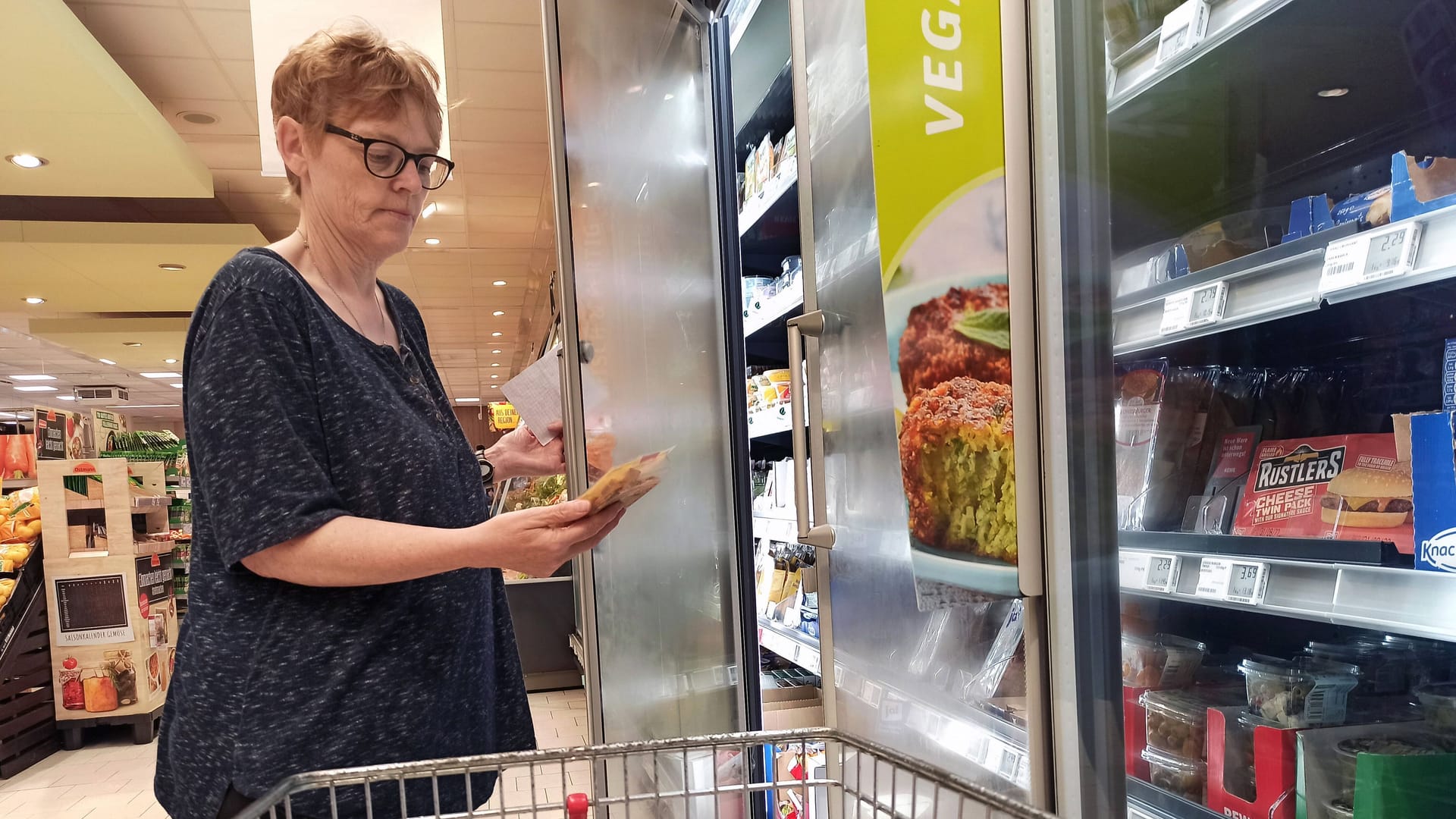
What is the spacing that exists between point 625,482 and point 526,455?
0.75 metres

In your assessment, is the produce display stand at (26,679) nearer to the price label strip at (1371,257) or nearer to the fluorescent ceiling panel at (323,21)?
the fluorescent ceiling panel at (323,21)

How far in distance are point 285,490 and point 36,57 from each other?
4348 millimetres

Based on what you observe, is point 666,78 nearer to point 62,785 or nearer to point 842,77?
point 842,77

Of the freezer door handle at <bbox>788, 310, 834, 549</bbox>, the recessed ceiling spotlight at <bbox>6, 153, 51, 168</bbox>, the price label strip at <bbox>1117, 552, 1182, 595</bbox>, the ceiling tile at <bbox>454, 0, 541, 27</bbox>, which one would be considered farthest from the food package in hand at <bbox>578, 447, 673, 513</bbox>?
the recessed ceiling spotlight at <bbox>6, 153, 51, 168</bbox>

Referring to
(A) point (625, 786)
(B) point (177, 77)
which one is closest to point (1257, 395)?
(A) point (625, 786)

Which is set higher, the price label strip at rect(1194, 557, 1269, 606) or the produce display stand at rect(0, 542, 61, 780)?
the price label strip at rect(1194, 557, 1269, 606)

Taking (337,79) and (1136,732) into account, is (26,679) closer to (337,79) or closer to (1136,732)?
(337,79)

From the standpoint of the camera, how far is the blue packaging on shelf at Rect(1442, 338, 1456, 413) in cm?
100

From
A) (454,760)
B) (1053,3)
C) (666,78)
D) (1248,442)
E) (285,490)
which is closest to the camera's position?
(454,760)

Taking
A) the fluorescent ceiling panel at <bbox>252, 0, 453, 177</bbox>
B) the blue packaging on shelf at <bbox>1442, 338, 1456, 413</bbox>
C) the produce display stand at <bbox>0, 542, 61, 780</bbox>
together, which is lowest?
the produce display stand at <bbox>0, 542, 61, 780</bbox>

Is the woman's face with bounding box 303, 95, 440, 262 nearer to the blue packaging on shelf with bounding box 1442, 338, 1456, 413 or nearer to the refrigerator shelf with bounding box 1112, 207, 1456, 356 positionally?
the refrigerator shelf with bounding box 1112, 207, 1456, 356

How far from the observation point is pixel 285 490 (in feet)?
3.02

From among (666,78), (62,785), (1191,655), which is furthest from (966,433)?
(62,785)

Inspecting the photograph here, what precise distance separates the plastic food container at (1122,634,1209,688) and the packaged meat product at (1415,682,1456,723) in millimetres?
321
